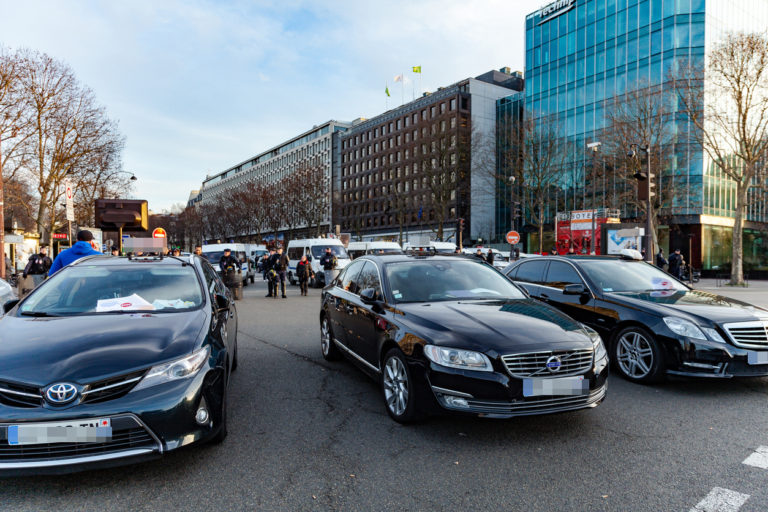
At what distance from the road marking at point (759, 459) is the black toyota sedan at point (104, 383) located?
148 inches

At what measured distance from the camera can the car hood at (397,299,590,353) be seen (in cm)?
372

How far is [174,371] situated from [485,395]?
2155mm

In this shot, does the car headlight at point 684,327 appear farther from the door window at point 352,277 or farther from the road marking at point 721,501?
the door window at point 352,277

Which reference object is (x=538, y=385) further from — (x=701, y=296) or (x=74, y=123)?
(x=74, y=123)

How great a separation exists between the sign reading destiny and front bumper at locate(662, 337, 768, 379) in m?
52.8

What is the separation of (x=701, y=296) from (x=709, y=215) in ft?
133

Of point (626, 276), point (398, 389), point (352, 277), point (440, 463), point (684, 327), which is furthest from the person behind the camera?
point (626, 276)

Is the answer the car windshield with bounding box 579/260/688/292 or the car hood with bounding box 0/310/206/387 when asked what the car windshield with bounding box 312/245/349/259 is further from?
the car hood with bounding box 0/310/206/387

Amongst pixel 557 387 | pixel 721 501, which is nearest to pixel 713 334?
pixel 557 387

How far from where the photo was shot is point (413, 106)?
75250 millimetres

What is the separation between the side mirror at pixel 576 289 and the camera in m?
6.15

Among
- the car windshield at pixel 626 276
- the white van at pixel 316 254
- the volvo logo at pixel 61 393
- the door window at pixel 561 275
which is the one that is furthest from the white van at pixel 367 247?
A: the volvo logo at pixel 61 393

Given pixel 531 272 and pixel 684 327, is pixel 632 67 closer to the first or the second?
pixel 531 272

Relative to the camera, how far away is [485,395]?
3578 mm
